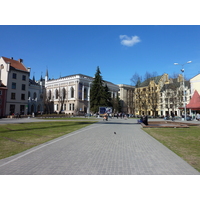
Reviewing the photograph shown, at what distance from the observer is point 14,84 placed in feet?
175

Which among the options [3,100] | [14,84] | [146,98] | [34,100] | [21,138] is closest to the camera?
[21,138]

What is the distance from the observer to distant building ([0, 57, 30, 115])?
170ft

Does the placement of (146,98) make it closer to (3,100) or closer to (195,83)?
(195,83)

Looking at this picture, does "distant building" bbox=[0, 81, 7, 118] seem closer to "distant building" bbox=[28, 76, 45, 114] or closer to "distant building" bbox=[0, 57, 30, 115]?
"distant building" bbox=[0, 57, 30, 115]

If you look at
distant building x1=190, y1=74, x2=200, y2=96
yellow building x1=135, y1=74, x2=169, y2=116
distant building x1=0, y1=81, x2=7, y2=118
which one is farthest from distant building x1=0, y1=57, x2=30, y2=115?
distant building x1=190, y1=74, x2=200, y2=96

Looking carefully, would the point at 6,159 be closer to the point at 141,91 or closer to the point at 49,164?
the point at 49,164

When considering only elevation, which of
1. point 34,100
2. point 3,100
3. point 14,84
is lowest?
point 3,100

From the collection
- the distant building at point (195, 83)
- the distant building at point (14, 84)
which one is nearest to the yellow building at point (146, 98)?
the distant building at point (195, 83)

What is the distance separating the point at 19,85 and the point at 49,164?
179 ft

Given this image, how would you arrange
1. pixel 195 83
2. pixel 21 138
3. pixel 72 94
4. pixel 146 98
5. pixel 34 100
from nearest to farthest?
pixel 21 138 < pixel 195 83 < pixel 146 98 < pixel 34 100 < pixel 72 94

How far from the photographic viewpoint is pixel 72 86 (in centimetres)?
8200

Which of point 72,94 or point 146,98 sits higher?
point 72,94

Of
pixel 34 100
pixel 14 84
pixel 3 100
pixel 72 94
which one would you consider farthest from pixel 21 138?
pixel 72 94

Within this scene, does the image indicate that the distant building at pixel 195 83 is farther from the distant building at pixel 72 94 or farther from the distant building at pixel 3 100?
the distant building at pixel 3 100
